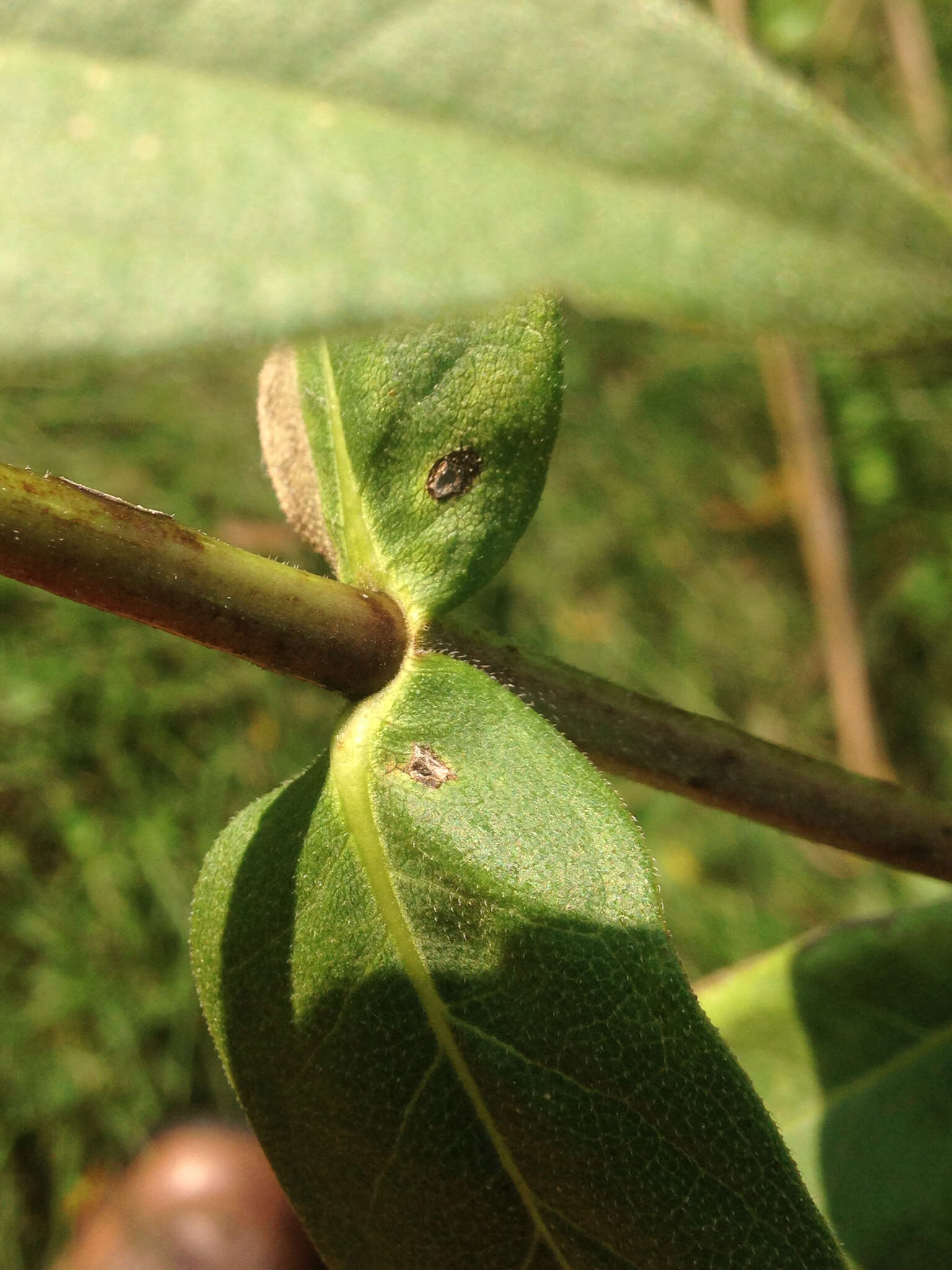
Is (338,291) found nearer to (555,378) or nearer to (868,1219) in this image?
(555,378)

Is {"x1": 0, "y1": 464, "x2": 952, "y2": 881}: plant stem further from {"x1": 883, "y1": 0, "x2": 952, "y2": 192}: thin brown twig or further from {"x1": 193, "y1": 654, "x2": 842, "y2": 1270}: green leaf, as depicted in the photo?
{"x1": 883, "y1": 0, "x2": 952, "y2": 192}: thin brown twig

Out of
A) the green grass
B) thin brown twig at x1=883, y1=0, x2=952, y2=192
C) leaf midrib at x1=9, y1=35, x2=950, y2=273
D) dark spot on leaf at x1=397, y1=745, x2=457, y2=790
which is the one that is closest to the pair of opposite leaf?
dark spot on leaf at x1=397, y1=745, x2=457, y2=790

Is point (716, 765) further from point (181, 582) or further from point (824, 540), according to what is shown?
point (824, 540)

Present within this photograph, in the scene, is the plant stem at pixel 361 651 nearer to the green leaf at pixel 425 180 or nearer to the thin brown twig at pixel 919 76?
the green leaf at pixel 425 180

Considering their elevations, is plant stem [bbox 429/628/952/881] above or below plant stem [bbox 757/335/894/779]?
above

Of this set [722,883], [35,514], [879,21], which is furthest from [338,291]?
[879,21]
